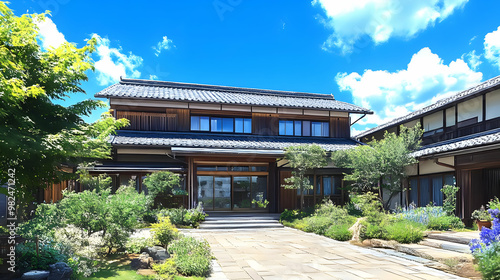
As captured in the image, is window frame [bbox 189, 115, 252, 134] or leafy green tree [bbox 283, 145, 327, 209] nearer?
leafy green tree [bbox 283, 145, 327, 209]

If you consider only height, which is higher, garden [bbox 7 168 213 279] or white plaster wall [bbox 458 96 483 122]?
white plaster wall [bbox 458 96 483 122]

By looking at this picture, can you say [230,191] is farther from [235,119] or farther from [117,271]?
[117,271]

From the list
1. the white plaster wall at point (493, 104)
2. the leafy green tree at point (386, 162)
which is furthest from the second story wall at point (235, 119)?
the white plaster wall at point (493, 104)

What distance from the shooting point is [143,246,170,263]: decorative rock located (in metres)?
7.61

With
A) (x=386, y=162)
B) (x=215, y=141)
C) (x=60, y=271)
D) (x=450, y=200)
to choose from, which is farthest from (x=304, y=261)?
(x=215, y=141)

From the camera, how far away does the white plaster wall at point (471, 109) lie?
50.6 feet

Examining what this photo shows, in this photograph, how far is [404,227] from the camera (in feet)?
33.9

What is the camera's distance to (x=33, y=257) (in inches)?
239

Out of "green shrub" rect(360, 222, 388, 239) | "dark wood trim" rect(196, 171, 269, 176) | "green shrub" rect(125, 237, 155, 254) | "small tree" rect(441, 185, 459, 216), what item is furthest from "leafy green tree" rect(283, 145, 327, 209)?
"green shrub" rect(125, 237, 155, 254)

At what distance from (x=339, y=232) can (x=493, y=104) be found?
9.72 m

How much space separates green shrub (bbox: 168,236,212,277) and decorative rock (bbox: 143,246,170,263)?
0.23m

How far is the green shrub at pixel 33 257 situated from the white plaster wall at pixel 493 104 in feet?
55.7

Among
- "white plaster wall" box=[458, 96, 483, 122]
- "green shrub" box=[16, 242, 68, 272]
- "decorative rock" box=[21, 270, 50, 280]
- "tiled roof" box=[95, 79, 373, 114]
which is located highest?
"tiled roof" box=[95, 79, 373, 114]

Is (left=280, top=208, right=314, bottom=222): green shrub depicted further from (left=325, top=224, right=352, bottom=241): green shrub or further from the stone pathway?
the stone pathway
